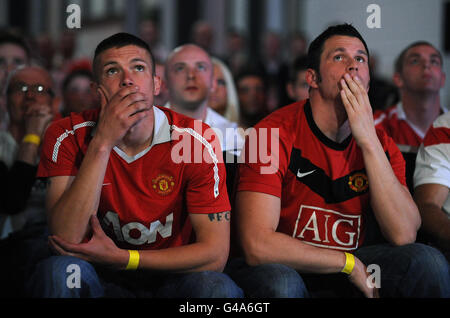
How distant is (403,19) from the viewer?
24.1ft

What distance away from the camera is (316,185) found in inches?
84.5

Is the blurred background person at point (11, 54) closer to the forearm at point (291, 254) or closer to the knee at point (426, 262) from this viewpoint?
the forearm at point (291, 254)

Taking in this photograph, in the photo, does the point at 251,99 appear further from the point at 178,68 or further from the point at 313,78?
the point at 313,78

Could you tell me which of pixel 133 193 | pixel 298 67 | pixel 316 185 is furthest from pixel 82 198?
pixel 298 67

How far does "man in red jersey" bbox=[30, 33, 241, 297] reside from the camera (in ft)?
6.15

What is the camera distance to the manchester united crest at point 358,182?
217 centimetres

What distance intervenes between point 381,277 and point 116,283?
996 millimetres

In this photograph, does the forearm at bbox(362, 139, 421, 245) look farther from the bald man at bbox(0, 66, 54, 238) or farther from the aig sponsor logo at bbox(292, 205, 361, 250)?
the bald man at bbox(0, 66, 54, 238)

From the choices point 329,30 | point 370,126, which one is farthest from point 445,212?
point 329,30

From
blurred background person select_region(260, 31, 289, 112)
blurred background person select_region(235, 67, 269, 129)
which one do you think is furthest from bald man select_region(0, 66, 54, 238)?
blurred background person select_region(260, 31, 289, 112)

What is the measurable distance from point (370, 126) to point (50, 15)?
35.5 feet

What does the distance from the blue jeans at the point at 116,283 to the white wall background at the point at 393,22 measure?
5706 millimetres

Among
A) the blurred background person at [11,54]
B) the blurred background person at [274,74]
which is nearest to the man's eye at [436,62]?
the blurred background person at [274,74]

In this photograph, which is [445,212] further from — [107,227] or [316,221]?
[107,227]
